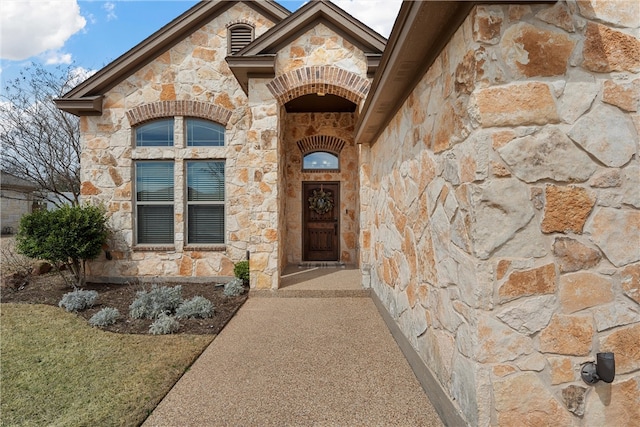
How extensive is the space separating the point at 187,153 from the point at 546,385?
6.82 meters

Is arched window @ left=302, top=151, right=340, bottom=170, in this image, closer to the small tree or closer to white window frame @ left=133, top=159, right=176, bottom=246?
white window frame @ left=133, top=159, right=176, bottom=246

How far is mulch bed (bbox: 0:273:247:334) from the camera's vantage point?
14.4 ft

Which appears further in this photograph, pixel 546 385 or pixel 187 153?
pixel 187 153

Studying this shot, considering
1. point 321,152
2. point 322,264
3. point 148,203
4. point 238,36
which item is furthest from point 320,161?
point 148,203

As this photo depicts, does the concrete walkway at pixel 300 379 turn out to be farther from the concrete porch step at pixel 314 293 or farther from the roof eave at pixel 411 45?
the roof eave at pixel 411 45

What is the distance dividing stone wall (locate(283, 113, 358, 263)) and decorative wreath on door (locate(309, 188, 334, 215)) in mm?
284

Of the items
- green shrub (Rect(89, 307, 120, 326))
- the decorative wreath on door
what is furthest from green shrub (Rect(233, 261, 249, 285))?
the decorative wreath on door

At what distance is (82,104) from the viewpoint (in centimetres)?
650

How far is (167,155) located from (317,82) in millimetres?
3587

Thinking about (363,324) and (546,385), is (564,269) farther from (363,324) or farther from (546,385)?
(363,324)

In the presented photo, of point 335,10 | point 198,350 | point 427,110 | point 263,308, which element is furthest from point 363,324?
point 335,10

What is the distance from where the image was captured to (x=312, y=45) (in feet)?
18.7

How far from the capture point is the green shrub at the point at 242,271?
6.24 meters

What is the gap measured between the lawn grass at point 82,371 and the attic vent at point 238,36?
19.7 feet
